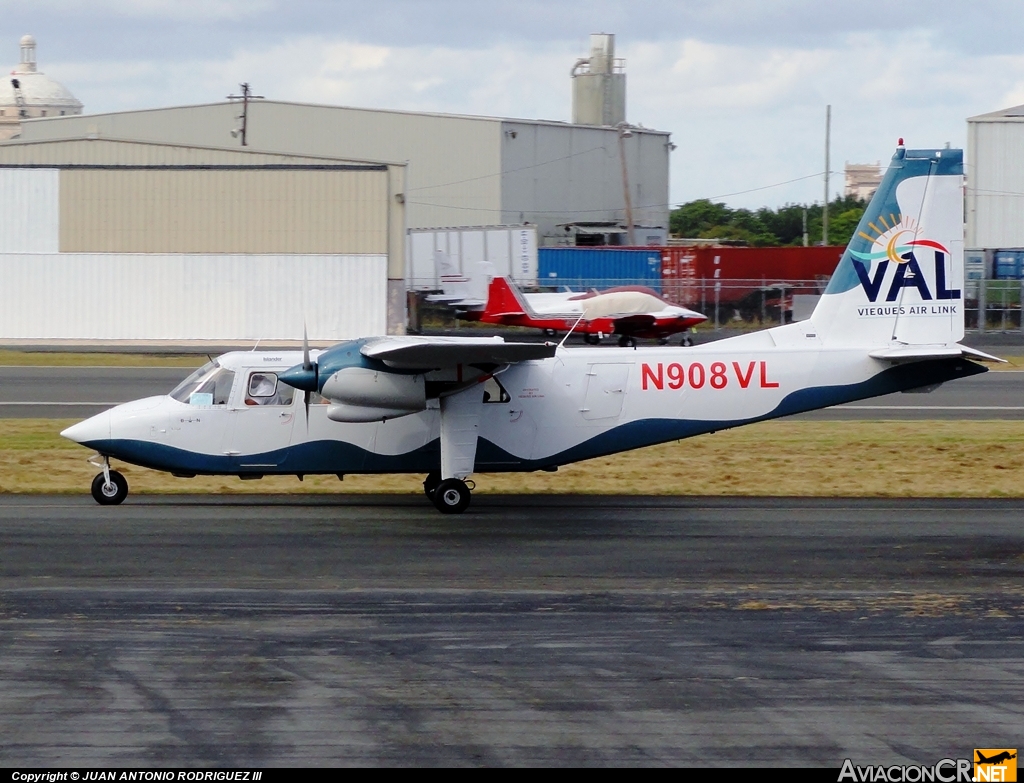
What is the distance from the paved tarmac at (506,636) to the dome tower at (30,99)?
146m

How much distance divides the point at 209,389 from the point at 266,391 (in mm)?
732

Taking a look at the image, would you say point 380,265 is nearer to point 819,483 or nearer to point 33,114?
point 819,483

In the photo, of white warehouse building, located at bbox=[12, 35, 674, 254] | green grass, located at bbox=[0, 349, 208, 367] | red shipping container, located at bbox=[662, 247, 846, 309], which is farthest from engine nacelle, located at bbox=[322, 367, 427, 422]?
white warehouse building, located at bbox=[12, 35, 674, 254]

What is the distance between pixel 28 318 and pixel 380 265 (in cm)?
1362

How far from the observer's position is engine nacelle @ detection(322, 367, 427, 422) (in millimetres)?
14906

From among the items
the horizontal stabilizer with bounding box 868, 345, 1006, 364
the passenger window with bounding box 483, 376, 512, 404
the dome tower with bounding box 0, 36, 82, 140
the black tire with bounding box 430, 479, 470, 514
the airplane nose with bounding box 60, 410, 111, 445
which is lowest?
the black tire with bounding box 430, 479, 470, 514

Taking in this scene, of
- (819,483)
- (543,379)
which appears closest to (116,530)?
(543,379)

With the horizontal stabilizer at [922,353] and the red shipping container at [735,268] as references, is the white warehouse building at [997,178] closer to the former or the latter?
the red shipping container at [735,268]

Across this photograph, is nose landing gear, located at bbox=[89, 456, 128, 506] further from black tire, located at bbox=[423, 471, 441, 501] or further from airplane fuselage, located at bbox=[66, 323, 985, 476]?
black tire, located at bbox=[423, 471, 441, 501]

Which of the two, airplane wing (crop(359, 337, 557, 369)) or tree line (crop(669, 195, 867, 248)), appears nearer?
airplane wing (crop(359, 337, 557, 369))

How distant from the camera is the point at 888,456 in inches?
798

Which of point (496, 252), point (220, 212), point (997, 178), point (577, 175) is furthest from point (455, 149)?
point (997, 178)

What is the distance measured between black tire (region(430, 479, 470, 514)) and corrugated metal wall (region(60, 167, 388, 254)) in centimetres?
3275

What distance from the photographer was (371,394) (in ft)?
49.2
